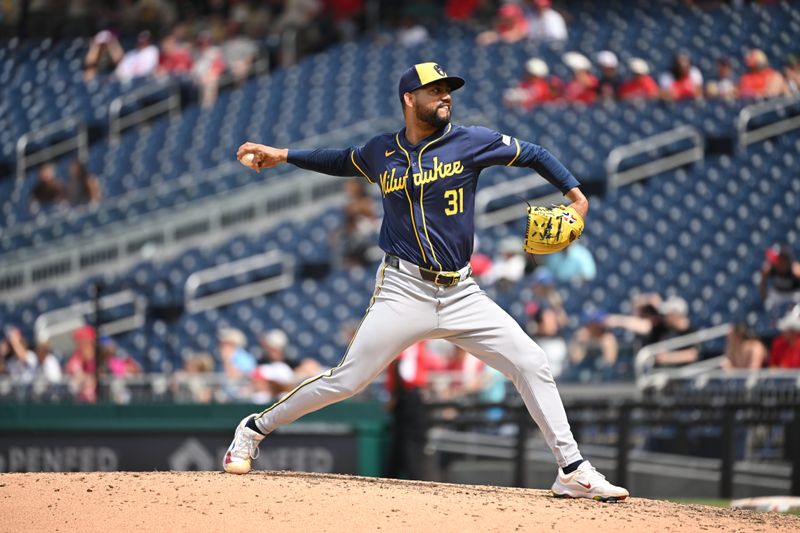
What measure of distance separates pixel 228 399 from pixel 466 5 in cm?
884

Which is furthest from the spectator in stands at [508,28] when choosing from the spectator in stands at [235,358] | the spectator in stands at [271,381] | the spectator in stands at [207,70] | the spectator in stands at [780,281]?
the spectator in stands at [271,381]

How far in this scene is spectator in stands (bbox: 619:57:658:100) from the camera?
590 inches

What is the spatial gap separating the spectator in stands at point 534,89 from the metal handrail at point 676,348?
4655 millimetres

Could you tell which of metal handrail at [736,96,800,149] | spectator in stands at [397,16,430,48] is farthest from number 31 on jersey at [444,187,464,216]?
spectator in stands at [397,16,430,48]

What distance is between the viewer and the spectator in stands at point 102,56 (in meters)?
16.9

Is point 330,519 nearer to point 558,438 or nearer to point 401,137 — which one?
point 558,438

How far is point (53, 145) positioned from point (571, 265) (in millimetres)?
6740

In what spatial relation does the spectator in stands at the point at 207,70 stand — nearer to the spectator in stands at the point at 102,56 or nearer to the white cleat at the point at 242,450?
the spectator in stands at the point at 102,56

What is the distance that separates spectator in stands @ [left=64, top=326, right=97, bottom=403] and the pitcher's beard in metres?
5.45

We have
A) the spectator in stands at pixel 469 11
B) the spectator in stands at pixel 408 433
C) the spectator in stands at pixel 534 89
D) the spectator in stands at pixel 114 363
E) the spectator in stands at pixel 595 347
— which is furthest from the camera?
the spectator in stands at pixel 469 11

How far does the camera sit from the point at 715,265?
500 inches

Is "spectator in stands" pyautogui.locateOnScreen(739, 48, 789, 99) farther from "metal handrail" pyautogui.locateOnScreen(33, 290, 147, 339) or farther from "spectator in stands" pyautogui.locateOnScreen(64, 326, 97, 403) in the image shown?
"spectator in stands" pyautogui.locateOnScreen(64, 326, 97, 403)

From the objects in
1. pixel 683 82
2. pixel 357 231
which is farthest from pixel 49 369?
pixel 683 82

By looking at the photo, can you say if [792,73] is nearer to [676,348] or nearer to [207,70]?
[676,348]
